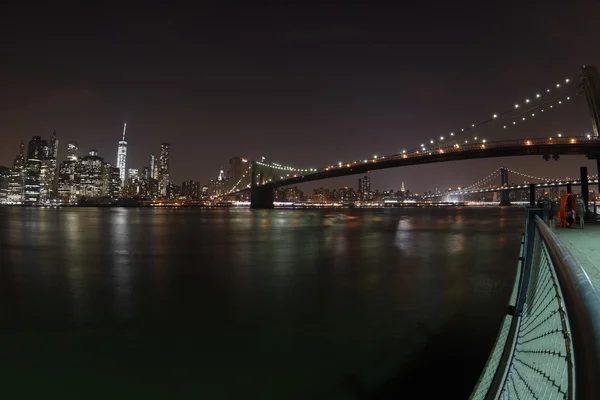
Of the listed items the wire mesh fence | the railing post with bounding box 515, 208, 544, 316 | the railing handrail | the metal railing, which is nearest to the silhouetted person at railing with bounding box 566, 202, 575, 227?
the railing post with bounding box 515, 208, 544, 316

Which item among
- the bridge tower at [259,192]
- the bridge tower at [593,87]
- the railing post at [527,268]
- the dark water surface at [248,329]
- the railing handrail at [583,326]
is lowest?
the dark water surface at [248,329]

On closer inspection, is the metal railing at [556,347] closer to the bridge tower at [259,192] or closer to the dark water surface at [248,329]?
the dark water surface at [248,329]

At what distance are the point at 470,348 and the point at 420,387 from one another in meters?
1.43

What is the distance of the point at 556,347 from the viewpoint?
2037mm

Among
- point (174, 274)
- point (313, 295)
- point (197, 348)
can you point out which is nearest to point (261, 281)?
point (313, 295)

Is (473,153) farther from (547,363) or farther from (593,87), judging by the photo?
(547,363)

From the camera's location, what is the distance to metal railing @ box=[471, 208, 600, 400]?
0.89 m

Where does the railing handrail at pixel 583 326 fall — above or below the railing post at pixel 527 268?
above

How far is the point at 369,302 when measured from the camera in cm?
774

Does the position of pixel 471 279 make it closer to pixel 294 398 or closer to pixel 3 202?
pixel 294 398

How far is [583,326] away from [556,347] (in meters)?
1.30

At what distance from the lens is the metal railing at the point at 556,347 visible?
89 centimetres

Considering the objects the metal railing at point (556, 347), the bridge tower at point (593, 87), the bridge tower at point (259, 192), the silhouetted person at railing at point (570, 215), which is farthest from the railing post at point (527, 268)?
the bridge tower at point (259, 192)

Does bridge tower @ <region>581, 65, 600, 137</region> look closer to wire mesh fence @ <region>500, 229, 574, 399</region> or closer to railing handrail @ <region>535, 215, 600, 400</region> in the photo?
wire mesh fence @ <region>500, 229, 574, 399</region>
